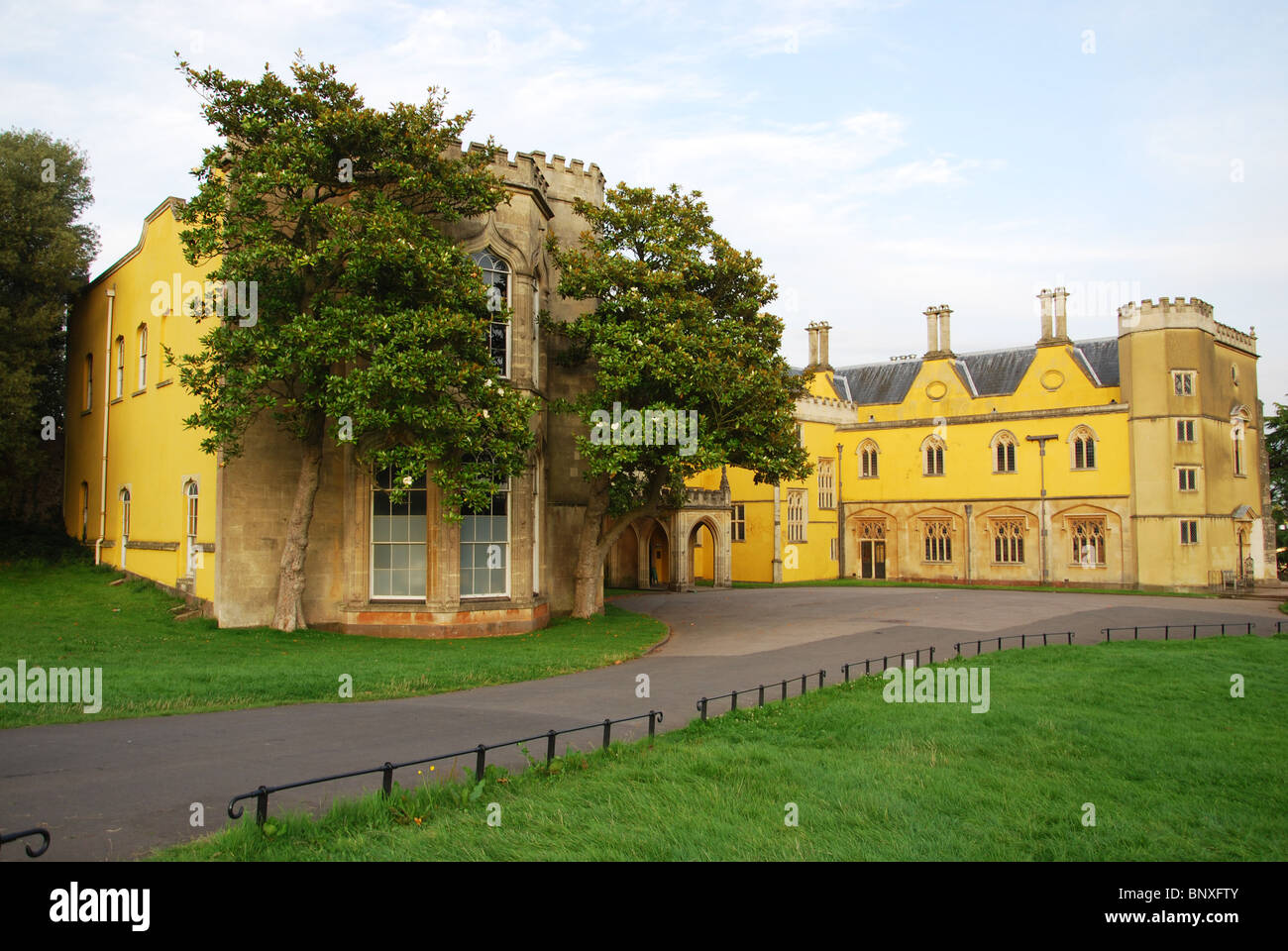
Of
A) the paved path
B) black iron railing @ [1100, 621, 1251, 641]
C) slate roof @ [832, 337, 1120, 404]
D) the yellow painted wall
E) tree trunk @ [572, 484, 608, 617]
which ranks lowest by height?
black iron railing @ [1100, 621, 1251, 641]

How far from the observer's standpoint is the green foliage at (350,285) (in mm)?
18500

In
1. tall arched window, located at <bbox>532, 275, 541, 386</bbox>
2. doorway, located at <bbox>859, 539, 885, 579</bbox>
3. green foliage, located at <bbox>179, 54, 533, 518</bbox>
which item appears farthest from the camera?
doorway, located at <bbox>859, 539, 885, 579</bbox>

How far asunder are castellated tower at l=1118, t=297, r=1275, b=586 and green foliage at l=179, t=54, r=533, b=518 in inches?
1368

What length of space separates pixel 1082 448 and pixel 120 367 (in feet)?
138

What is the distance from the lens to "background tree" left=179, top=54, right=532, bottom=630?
60.7ft

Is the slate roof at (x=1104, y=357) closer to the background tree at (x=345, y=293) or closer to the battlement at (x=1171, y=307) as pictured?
the battlement at (x=1171, y=307)

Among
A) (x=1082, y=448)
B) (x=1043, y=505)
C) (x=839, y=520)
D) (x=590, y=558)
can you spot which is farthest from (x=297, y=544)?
(x=1082, y=448)

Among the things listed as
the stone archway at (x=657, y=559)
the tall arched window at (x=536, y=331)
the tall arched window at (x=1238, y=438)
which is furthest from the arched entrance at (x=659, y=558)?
the tall arched window at (x=1238, y=438)

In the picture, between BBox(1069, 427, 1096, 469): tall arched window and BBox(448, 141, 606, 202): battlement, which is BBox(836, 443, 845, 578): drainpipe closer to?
BBox(1069, 427, 1096, 469): tall arched window

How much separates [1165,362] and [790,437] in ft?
94.1

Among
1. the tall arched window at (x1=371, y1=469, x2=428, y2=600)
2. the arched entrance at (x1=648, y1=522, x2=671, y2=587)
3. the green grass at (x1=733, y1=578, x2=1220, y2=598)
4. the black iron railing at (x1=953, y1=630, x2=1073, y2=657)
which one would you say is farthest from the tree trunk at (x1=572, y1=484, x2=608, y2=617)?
the green grass at (x1=733, y1=578, x2=1220, y2=598)

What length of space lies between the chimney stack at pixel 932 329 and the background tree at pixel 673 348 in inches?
1149

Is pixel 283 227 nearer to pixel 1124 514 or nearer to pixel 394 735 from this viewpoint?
pixel 394 735

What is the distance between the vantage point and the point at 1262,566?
147ft
